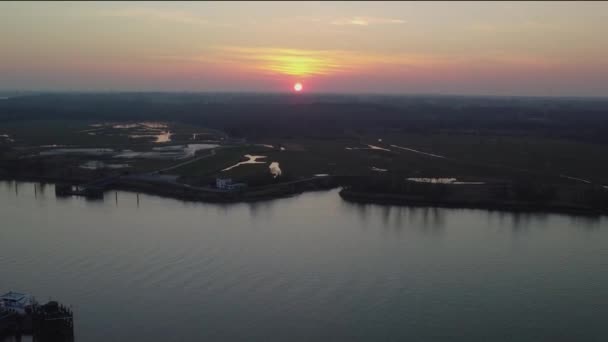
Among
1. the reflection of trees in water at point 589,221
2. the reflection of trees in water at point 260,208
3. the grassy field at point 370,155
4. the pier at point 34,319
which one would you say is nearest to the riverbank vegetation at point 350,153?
the grassy field at point 370,155

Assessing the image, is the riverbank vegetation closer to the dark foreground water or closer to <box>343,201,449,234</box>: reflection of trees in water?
<box>343,201,449,234</box>: reflection of trees in water

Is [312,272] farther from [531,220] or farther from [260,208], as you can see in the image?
[531,220]

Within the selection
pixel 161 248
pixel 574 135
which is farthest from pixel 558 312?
pixel 574 135

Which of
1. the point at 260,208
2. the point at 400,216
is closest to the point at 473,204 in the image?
the point at 400,216

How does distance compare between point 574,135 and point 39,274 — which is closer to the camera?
point 39,274

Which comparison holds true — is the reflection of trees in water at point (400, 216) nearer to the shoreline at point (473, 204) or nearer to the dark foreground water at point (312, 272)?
the dark foreground water at point (312, 272)

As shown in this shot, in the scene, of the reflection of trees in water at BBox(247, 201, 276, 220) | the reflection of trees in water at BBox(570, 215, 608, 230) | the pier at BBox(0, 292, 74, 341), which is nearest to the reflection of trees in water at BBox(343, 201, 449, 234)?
the reflection of trees in water at BBox(247, 201, 276, 220)

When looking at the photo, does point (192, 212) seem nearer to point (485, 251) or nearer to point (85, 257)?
point (85, 257)

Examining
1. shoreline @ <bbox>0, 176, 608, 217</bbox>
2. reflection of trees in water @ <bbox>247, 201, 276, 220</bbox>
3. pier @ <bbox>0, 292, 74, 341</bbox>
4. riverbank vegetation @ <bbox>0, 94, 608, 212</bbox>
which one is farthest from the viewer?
riverbank vegetation @ <bbox>0, 94, 608, 212</bbox>

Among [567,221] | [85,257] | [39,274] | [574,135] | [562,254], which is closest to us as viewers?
[39,274]
